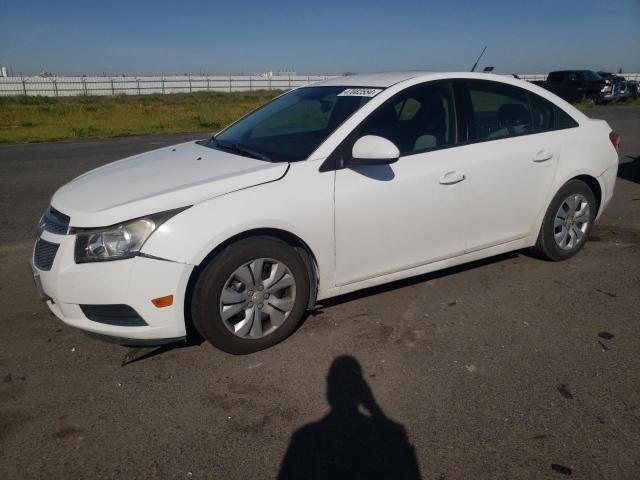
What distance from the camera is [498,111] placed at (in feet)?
14.1

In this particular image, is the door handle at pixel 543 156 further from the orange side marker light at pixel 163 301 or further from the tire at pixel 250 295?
the orange side marker light at pixel 163 301

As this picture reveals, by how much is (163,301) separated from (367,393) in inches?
48.0

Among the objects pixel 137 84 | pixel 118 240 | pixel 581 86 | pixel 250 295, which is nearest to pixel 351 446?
pixel 250 295

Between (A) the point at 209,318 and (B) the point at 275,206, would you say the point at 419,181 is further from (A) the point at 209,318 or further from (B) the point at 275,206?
(A) the point at 209,318

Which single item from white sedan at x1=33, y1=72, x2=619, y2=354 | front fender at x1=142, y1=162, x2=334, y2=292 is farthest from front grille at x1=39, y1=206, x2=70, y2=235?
front fender at x1=142, y1=162, x2=334, y2=292

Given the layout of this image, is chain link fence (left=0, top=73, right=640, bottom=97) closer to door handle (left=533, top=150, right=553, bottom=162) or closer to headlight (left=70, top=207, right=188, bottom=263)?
door handle (left=533, top=150, right=553, bottom=162)

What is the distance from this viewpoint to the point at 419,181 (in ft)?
12.0

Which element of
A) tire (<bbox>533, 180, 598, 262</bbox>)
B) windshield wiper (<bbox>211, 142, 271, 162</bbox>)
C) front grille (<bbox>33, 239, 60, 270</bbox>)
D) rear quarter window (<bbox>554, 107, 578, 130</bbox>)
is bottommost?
tire (<bbox>533, 180, 598, 262</bbox>)

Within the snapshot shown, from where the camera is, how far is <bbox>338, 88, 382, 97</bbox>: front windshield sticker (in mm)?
3789

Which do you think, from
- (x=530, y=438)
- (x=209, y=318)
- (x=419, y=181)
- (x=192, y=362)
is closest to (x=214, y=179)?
(x=209, y=318)

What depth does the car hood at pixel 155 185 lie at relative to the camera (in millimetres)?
2949

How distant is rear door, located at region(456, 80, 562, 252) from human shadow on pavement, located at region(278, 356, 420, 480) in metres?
1.80

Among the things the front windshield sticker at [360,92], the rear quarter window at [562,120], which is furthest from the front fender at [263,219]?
the rear quarter window at [562,120]

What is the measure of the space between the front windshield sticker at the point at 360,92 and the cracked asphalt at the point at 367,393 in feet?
4.92
